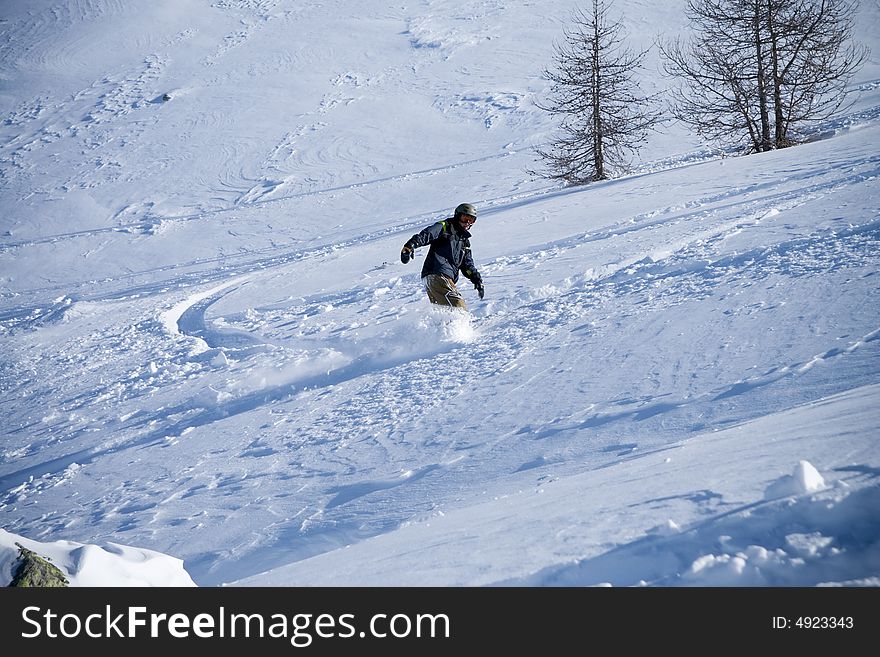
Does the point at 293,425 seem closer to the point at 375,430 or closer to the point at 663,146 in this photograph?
the point at 375,430

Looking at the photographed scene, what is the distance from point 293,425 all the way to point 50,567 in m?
3.42

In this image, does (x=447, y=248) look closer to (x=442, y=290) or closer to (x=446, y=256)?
(x=446, y=256)

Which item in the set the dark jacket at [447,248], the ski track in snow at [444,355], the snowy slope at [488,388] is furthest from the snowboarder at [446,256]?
the ski track in snow at [444,355]

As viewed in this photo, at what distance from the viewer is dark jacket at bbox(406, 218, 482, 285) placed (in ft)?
25.4

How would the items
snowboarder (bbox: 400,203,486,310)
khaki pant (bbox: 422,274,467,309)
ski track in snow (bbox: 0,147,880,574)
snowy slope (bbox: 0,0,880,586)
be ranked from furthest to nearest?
khaki pant (bbox: 422,274,467,309), snowboarder (bbox: 400,203,486,310), ski track in snow (bbox: 0,147,880,574), snowy slope (bbox: 0,0,880,586)

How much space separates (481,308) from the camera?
28.7 feet

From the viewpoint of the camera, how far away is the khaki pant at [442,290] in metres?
7.86

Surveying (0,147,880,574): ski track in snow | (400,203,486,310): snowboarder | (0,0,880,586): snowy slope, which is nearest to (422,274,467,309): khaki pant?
(400,203,486,310): snowboarder

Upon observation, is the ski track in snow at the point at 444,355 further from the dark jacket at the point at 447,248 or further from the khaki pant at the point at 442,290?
the dark jacket at the point at 447,248

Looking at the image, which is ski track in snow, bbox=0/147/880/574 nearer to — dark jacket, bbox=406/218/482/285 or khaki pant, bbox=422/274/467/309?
khaki pant, bbox=422/274/467/309

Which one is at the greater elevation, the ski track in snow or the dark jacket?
the dark jacket

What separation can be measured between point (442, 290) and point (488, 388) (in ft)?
6.87

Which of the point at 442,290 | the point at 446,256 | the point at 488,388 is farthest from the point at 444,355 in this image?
the point at 488,388
